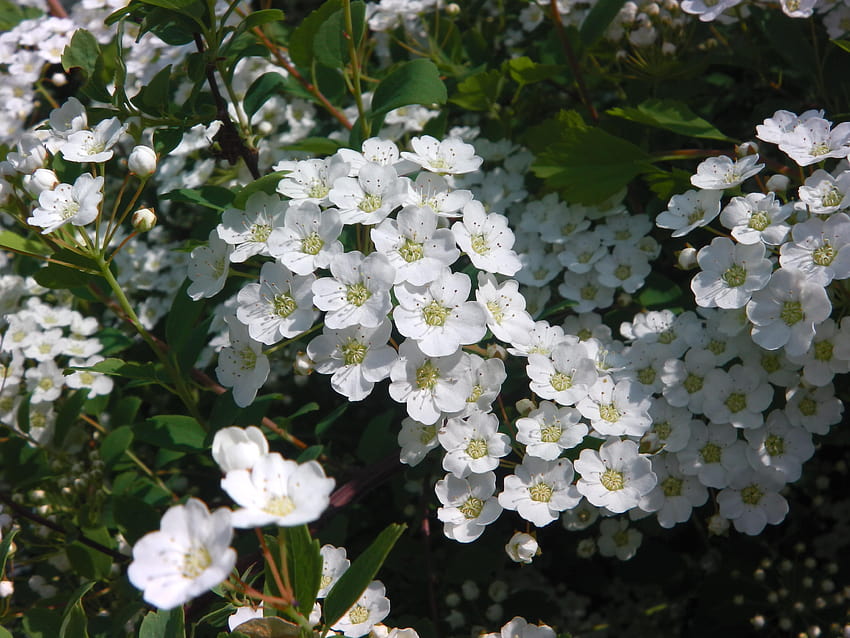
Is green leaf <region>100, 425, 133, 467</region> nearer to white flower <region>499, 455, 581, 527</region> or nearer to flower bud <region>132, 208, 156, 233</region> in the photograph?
flower bud <region>132, 208, 156, 233</region>

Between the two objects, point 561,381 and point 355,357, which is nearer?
point 355,357

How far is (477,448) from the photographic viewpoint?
1569mm

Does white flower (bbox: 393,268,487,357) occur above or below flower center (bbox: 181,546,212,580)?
below

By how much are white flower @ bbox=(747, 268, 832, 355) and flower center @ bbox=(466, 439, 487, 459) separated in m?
0.64

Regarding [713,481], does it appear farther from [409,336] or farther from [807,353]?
[409,336]

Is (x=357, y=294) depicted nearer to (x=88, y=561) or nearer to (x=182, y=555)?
(x=182, y=555)

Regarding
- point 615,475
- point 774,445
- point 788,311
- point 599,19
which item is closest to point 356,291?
point 615,475

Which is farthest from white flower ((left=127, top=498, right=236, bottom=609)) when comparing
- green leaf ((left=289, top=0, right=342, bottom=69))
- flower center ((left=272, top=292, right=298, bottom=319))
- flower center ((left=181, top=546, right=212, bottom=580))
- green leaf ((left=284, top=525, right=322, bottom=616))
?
green leaf ((left=289, top=0, right=342, bottom=69))

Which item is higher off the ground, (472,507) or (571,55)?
(571,55)

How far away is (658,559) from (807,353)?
917 millimetres

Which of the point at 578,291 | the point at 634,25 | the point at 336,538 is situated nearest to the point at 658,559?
the point at 578,291

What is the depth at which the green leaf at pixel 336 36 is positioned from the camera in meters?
1.95

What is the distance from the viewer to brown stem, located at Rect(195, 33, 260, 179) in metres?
1.74

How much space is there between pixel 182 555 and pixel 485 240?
0.94 m
